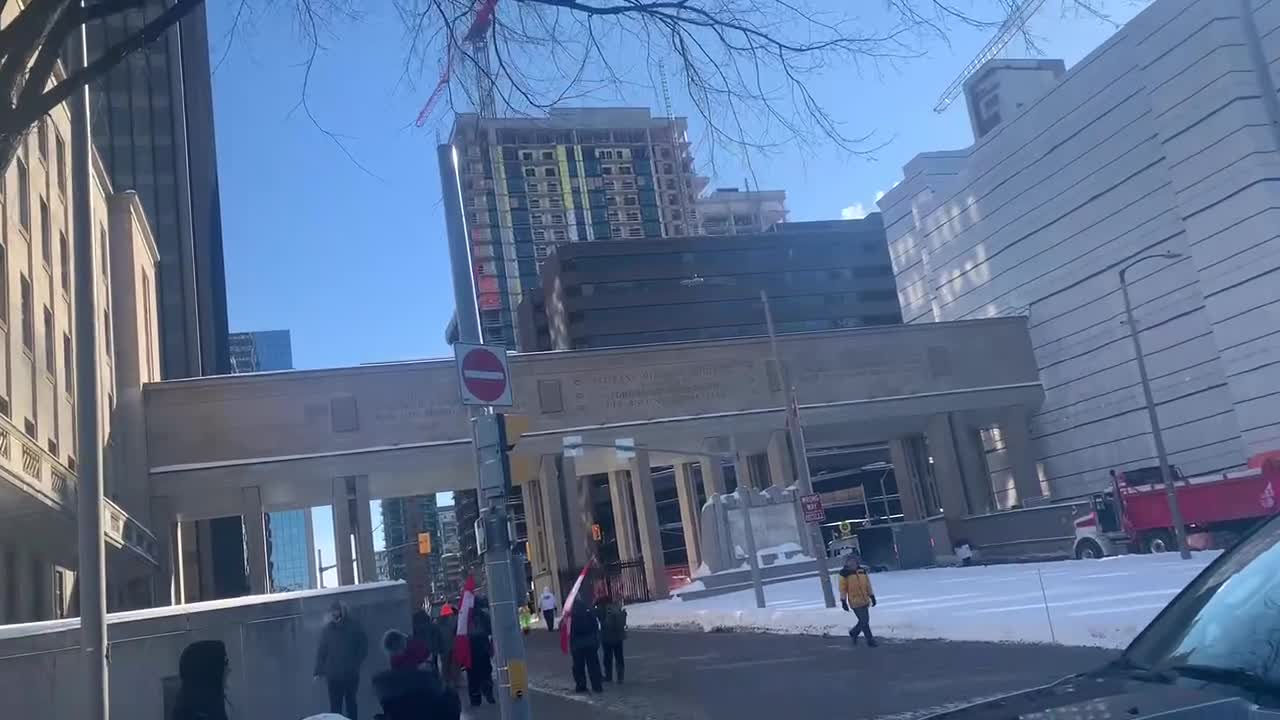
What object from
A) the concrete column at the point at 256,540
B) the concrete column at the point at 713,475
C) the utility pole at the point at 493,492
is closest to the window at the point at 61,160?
the concrete column at the point at 256,540

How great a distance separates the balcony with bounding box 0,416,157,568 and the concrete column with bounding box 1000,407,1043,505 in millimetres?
41024

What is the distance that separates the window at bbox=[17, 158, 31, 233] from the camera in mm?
25547

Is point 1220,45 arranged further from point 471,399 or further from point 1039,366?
point 471,399

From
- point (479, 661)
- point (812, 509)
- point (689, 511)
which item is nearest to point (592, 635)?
point (479, 661)

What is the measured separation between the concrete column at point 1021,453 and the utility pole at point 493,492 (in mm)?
48787

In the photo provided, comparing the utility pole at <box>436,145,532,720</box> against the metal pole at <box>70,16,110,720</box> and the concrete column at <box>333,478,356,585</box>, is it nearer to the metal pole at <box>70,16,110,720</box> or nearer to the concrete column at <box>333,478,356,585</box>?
the metal pole at <box>70,16,110,720</box>

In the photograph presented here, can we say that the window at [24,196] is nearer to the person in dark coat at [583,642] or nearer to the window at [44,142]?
the window at [44,142]

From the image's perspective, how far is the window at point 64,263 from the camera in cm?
2933

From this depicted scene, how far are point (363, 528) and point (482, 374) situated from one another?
1482 inches

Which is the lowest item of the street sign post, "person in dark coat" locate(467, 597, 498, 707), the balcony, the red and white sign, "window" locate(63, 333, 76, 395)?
"person in dark coat" locate(467, 597, 498, 707)

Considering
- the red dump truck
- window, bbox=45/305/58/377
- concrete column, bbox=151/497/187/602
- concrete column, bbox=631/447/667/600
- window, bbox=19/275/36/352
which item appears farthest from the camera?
concrete column, bbox=631/447/667/600

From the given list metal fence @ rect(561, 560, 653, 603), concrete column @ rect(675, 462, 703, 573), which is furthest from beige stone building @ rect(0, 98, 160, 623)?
concrete column @ rect(675, 462, 703, 573)

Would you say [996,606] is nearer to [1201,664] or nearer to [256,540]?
[1201,664]

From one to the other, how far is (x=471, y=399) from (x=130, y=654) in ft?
14.3
